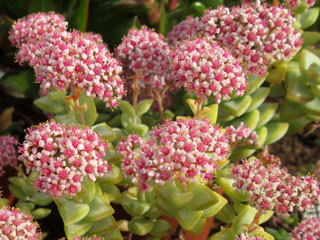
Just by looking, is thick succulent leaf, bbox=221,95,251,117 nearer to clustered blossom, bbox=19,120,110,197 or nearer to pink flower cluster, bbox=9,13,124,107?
pink flower cluster, bbox=9,13,124,107

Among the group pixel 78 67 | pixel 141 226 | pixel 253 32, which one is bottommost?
pixel 141 226

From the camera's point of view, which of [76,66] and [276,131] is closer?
[76,66]

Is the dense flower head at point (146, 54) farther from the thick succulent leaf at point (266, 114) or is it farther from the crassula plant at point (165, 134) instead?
the thick succulent leaf at point (266, 114)

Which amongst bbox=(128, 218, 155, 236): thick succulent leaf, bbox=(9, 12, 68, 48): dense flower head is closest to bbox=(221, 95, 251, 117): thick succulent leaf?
bbox=(128, 218, 155, 236): thick succulent leaf

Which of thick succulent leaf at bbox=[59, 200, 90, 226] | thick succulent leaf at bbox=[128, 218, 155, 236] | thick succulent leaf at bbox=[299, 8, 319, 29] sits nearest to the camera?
thick succulent leaf at bbox=[59, 200, 90, 226]

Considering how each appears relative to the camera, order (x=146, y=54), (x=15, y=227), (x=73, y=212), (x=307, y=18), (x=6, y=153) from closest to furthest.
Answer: (x=15, y=227)
(x=73, y=212)
(x=146, y=54)
(x=6, y=153)
(x=307, y=18)

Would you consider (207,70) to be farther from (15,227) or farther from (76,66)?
(15,227)

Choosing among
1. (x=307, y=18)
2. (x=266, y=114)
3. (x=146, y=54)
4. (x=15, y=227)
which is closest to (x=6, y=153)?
(x=15, y=227)
